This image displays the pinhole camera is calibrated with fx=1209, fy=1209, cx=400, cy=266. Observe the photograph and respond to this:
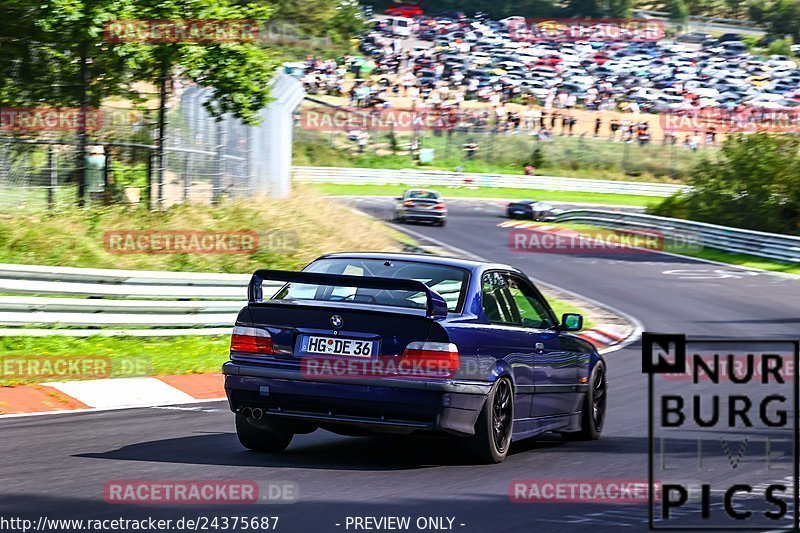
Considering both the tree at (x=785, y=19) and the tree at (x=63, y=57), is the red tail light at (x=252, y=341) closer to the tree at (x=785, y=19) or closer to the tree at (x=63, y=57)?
the tree at (x=63, y=57)

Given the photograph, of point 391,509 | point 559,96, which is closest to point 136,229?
point 391,509

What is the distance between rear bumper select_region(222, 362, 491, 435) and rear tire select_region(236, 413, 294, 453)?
0.53m

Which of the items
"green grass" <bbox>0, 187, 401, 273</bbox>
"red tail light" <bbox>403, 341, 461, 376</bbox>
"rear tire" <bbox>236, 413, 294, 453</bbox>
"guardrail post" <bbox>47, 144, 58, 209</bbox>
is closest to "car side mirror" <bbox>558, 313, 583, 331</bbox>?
"red tail light" <bbox>403, 341, 461, 376</bbox>

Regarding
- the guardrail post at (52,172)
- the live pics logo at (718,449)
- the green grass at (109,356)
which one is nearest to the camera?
the live pics logo at (718,449)

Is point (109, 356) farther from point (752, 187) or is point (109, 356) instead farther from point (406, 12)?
point (406, 12)

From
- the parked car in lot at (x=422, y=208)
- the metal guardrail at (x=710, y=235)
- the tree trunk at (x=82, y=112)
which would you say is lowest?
the metal guardrail at (x=710, y=235)

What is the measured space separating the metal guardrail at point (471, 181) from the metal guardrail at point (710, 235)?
46.1 ft

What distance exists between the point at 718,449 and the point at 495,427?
83.5 inches

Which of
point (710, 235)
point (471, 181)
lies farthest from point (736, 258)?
point (471, 181)

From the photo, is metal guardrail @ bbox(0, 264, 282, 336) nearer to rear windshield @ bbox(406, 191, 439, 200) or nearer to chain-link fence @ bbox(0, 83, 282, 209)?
chain-link fence @ bbox(0, 83, 282, 209)

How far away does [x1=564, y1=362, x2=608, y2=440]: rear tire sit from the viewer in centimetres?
973

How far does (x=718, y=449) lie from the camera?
30.2ft

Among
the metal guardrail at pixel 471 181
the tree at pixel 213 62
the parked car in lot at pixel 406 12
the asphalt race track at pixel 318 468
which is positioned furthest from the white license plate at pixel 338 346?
the parked car in lot at pixel 406 12

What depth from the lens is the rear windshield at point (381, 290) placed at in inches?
317
